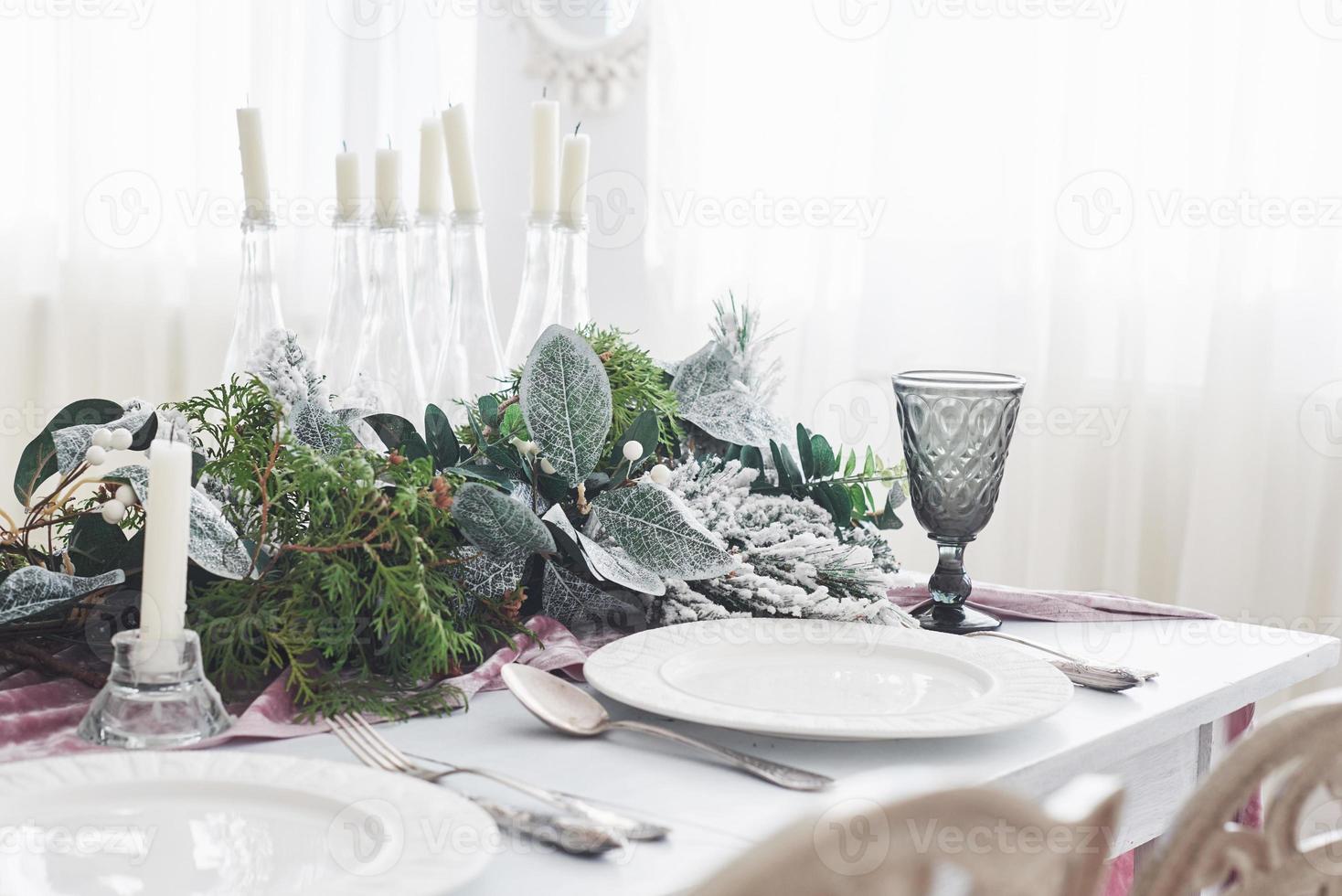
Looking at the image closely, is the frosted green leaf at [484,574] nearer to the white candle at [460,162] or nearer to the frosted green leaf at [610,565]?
the frosted green leaf at [610,565]

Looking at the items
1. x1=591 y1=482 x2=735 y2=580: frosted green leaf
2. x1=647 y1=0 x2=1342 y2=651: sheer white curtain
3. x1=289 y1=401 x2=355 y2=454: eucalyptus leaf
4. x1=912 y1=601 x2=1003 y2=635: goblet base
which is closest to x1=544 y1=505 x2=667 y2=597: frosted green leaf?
x1=591 y1=482 x2=735 y2=580: frosted green leaf

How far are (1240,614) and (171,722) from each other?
6.37 feet

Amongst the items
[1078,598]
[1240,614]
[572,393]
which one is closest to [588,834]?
[572,393]

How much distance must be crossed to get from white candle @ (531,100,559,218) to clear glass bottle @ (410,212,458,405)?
10 cm

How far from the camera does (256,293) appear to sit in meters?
0.98

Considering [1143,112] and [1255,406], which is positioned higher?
[1143,112]

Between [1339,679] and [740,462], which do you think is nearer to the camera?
[740,462]

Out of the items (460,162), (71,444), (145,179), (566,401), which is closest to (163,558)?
(71,444)

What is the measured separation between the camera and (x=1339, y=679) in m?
2.05

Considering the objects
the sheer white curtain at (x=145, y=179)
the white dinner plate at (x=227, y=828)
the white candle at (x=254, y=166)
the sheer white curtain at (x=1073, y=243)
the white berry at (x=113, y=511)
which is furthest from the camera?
the sheer white curtain at (x=145, y=179)

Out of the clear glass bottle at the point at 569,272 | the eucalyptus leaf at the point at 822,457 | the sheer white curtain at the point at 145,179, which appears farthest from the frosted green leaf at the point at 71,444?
the sheer white curtain at the point at 145,179

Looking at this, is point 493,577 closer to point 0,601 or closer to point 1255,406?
point 0,601

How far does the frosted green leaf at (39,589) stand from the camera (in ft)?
2.31

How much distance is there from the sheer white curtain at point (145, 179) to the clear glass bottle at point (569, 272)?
5.64 feet
